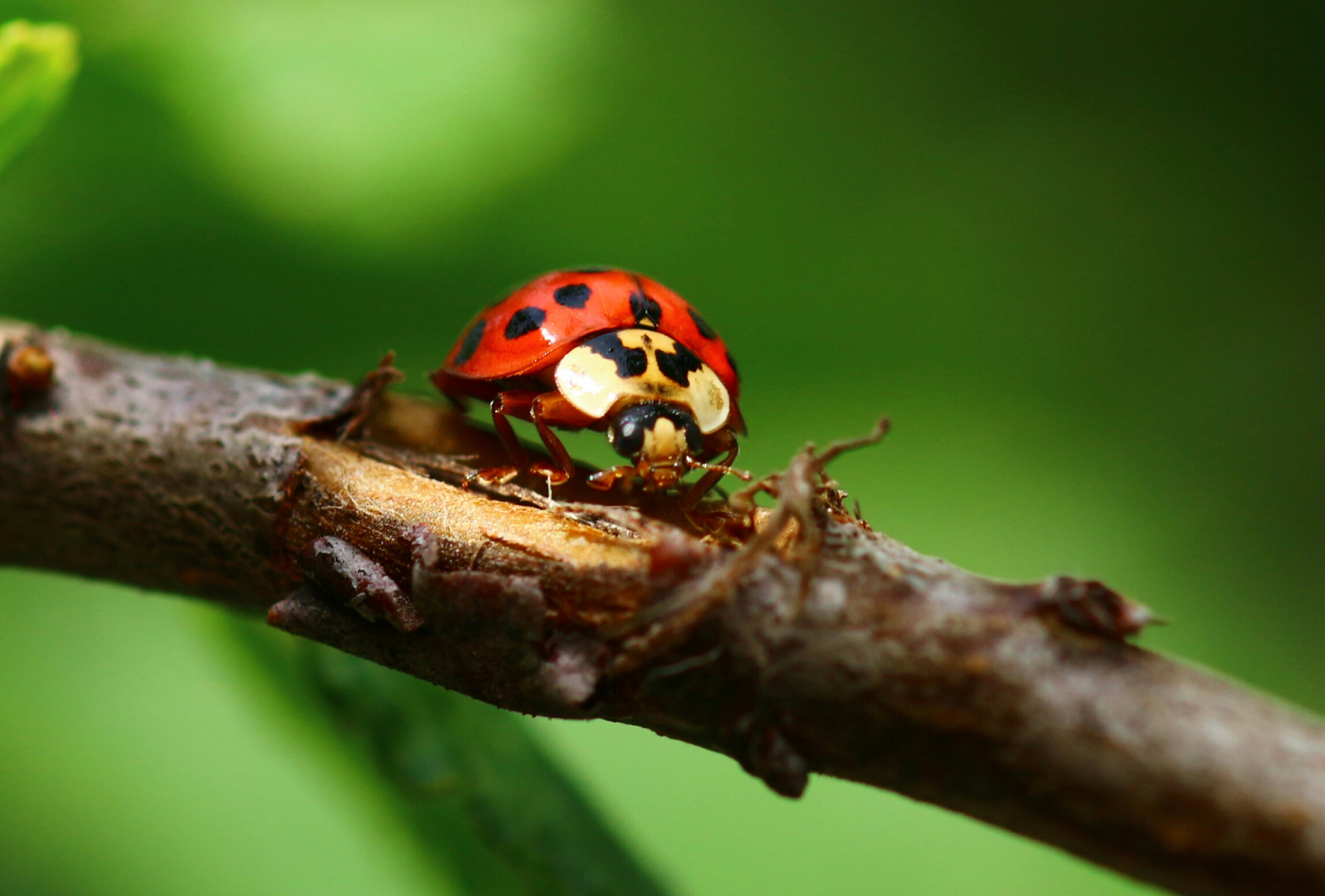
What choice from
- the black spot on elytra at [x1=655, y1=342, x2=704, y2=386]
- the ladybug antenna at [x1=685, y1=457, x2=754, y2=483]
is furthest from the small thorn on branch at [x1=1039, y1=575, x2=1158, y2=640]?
the black spot on elytra at [x1=655, y1=342, x2=704, y2=386]

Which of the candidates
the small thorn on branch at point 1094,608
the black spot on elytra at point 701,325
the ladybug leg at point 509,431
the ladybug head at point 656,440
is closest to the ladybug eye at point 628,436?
the ladybug head at point 656,440

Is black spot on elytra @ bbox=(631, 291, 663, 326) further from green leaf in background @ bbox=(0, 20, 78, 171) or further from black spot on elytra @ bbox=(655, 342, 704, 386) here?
green leaf in background @ bbox=(0, 20, 78, 171)

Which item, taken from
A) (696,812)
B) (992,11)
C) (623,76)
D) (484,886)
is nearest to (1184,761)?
(484,886)

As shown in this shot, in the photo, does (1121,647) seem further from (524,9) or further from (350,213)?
(524,9)

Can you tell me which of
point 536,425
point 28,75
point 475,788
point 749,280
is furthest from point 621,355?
point 749,280

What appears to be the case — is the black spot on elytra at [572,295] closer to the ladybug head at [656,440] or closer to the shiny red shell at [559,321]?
the shiny red shell at [559,321]

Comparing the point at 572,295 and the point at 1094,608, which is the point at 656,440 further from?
the point at 1094,608
